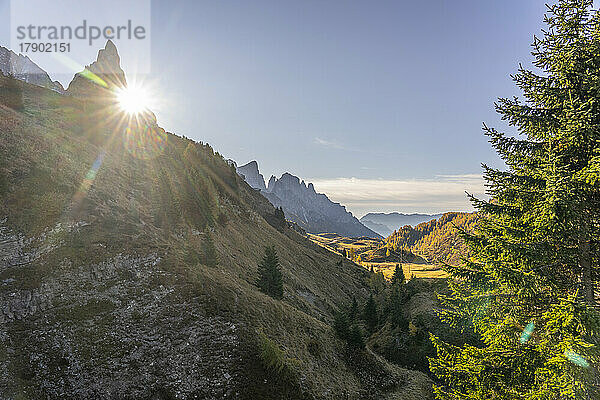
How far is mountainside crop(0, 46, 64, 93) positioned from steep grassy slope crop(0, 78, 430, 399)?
13370cm

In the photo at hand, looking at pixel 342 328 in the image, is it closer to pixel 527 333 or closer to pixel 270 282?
pixel 270 282

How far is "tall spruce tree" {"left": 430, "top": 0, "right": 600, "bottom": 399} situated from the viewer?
7.07 metres

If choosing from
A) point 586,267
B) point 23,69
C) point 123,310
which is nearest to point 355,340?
point 123,310

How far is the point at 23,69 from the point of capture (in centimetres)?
14125

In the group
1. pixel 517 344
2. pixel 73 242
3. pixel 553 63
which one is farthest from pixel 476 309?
pixel 73 242

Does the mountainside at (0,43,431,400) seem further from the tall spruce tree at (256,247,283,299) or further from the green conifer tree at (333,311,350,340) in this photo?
the tall spruce tree at (256,247,283,299)

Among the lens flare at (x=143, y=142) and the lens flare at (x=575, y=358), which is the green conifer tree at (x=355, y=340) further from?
the lens flare at (x=143, y=142)

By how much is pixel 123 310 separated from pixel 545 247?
2044 cm

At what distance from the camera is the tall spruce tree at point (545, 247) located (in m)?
7.07

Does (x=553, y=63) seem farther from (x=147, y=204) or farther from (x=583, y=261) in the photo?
(x=147, y=204)

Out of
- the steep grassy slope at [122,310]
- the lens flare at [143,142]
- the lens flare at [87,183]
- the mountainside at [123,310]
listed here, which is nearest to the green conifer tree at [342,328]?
the mountainside at [123,310]

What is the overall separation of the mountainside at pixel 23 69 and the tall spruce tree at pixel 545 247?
528 feet

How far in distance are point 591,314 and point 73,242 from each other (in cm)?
2536

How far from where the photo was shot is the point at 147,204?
93.7 feet
